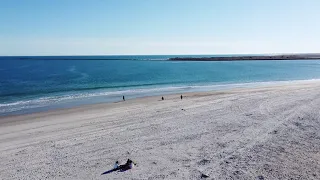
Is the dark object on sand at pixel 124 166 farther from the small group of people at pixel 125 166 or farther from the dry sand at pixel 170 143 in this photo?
the dry sand at pixel 170 143

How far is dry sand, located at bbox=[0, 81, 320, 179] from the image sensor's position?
11539mm

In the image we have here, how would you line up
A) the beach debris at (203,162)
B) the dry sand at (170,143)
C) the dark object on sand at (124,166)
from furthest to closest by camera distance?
1. the beach debris at (203,162)
2. the dark object on sand at (124,166)
3. the dry sand at (170,143)

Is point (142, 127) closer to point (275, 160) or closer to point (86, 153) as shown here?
point (86, 153)

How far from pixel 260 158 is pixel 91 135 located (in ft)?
30.8

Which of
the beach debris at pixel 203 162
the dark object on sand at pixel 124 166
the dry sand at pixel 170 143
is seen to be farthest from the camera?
the beach debris at pixel 203 162

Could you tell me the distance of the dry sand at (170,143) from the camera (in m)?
11.5

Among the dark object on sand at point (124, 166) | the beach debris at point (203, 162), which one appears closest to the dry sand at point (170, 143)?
the beach debris at point (203, 162)

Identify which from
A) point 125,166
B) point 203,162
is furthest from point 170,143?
point 125,166

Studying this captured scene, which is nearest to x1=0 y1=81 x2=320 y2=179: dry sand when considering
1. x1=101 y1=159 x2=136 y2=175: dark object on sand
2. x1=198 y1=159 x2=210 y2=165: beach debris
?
x1=198 y1=159 x2=210 y2=165: beach debris

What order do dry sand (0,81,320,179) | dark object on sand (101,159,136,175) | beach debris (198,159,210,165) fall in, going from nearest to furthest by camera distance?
1. dry sand (0,81,320,179)
2. dark object on sand (101,159,136,175)
3. beach debris (198,159,210,165)

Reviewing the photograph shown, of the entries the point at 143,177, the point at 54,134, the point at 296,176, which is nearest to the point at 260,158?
the point at 296,176

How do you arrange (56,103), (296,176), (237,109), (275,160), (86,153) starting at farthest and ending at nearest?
(56,103) < (237,109) < (86,153) < (275,160) < (296,176)

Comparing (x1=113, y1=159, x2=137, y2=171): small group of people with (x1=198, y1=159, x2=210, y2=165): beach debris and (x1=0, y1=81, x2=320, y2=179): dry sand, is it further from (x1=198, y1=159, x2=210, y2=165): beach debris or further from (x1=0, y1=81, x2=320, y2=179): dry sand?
(x1=198, y1=159, x2=210, y2=165): beach debris

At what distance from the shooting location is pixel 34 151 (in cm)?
1416
